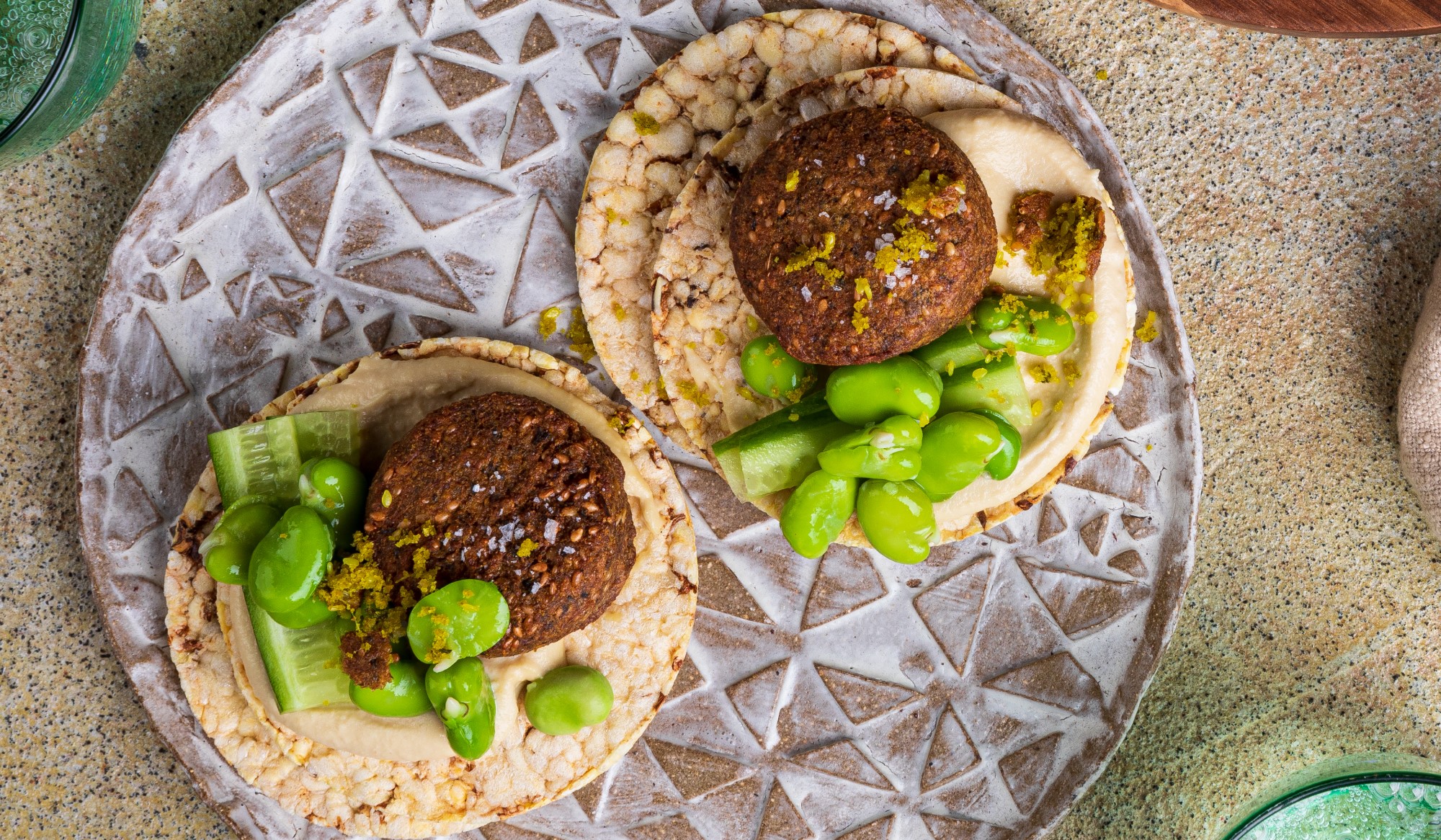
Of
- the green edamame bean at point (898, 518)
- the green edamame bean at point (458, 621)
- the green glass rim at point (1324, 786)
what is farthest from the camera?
the green glass rim at point (1324, 786)

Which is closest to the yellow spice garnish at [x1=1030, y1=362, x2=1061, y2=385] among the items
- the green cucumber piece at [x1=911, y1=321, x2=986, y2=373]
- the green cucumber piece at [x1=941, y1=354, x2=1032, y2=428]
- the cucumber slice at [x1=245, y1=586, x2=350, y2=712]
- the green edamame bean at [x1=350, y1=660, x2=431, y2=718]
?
the green cucumber piece at [x1=941, y1=354, x2=1032, y2=428]

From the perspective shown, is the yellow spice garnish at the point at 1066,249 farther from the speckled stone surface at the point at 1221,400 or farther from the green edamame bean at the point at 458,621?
the green edamame bean at the point at 458,621

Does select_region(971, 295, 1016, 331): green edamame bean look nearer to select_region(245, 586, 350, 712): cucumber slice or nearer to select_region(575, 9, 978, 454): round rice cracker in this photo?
select_region(575, 9, 978, 454): round rice cracker

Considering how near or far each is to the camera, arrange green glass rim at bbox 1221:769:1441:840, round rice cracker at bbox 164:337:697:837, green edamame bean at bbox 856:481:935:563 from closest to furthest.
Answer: green edamame bean at bbox 856:481:935:563, round rice cracker at bbox 164:337:697:837, green glass rim at bbox 1221:769:1441:840

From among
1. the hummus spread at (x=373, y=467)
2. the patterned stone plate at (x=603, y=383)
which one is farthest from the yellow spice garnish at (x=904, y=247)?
the patterned stone plate at (x=603, y=383)

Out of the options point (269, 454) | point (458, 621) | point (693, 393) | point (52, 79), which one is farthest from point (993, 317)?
point (52, 79)
